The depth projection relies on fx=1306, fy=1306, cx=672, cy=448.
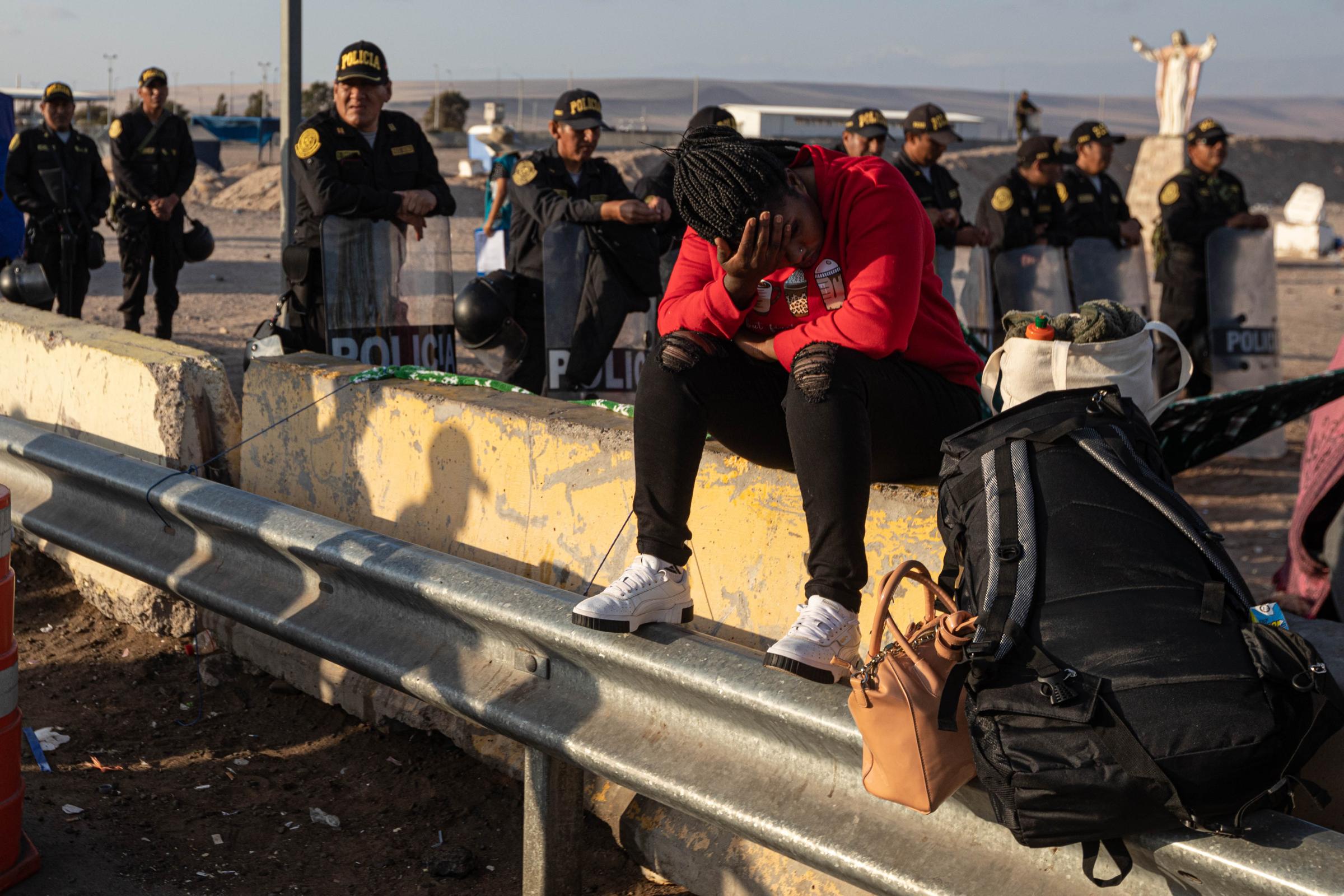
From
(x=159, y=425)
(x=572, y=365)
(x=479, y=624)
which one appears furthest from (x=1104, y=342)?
(x=572, y=365)

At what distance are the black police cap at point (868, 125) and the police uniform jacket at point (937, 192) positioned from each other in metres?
0.28

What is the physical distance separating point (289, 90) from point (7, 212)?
3538 mm

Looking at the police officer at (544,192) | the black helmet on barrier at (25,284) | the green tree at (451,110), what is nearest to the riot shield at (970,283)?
the police officer at (544,192)

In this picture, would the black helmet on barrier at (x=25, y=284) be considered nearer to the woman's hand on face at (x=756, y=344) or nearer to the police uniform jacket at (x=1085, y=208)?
the woman's hand on face at (x=756, y=344)

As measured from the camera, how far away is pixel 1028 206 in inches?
363

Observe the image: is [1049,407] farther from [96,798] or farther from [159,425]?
[159,425]

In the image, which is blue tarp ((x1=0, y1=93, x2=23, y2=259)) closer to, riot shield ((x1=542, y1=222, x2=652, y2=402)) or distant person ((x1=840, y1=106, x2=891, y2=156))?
riot shield ((x1=542, y1=222, x2=652, y2=402))

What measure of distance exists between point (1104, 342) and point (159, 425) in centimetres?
310

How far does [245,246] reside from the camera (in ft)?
64.6

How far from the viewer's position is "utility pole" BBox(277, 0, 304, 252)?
6938 mm

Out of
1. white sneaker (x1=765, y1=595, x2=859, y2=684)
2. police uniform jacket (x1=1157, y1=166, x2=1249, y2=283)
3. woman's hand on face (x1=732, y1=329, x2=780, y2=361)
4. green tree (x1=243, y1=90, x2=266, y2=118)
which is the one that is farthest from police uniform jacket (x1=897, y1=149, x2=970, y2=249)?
green tree (x1=243, y1=90, x2=266, y2=118)

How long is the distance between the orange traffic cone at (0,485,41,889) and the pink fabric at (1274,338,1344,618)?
3.81m

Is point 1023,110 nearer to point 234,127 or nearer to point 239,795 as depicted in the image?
point 234,127

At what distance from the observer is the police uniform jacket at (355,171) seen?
6105 millimetres
